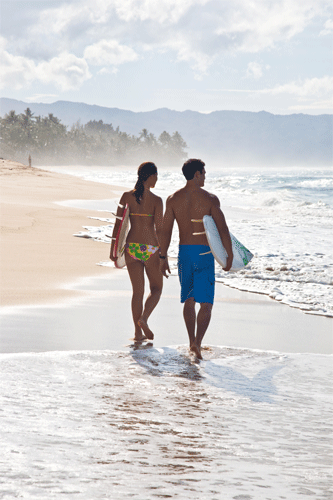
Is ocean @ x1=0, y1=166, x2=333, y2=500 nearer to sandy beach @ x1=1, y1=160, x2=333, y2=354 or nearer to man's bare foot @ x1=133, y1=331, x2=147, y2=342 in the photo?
man's bare foot @ x1=133, y1=331, x2=147, y2=342

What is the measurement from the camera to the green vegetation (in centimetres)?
9912

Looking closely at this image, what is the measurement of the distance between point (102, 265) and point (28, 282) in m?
1.90

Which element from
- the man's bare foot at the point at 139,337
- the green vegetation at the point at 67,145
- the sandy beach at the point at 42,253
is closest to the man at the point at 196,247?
the man's bare foot at the point at 139,337

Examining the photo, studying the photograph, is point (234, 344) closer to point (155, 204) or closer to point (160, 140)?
point (155, 204)

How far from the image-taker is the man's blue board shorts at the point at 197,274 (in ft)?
14.2

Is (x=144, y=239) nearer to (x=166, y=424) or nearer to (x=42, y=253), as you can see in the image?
(x=166, y=424)

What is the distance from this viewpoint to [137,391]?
11.2ft

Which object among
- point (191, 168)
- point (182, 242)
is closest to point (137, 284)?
point (182, 242)

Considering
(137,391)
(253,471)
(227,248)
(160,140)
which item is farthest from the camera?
(160,140)

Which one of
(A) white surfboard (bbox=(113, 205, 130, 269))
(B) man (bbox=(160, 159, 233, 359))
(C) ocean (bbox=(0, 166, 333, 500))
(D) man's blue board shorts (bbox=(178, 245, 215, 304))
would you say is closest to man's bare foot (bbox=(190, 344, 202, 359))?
(B) man (bbox=(160, 159, 233, 359))

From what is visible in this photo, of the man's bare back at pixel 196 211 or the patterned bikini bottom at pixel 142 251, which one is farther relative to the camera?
the patterned bikini bottom at pixel 142 251

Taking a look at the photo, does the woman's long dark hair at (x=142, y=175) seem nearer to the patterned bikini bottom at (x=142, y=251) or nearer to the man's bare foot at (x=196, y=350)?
the patterned bikini bottom at (x=142, y=251)

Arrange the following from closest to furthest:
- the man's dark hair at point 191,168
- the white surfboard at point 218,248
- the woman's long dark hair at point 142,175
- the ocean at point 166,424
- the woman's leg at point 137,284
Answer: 1. the ocean at point 166,424
2. the white surfboard at point 218,248
3. the man's dark hair at point 191,168
4. the woman's long dark hair at point 142,175
5. the woman's leg at point 137,284

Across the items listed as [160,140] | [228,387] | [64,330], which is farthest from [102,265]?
[160,140]
